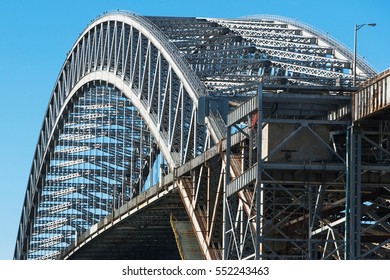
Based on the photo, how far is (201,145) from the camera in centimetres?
10469

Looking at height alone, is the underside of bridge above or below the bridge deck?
below

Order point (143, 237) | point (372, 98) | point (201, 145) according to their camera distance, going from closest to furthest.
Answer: point (372, 98)
point (201, 145)
point (143, 237)

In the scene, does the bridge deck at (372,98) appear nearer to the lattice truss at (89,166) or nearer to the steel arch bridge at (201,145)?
the steel arch bridge at (201,145)

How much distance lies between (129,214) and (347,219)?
56828 millimetres

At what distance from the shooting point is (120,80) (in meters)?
126

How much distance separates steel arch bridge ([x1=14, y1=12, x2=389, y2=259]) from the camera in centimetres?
6738

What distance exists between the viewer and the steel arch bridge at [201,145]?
67375 millimetres

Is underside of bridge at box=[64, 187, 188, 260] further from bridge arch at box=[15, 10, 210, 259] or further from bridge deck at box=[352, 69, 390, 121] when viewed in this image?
bridge deck at box=[352, 69, 390, 121]

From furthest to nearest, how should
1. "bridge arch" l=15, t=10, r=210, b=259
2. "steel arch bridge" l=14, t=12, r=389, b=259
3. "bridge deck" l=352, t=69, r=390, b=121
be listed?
"bridge arch" l=15, t=10, r=210, b=259 < "steel arch bridge" l=14, t=12, r=389, b=259 < "bridge deck" l=352, t=69, r=390, b=121

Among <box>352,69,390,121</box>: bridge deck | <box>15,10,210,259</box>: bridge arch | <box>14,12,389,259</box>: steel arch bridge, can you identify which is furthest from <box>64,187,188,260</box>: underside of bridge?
<box>352,69,390,121</box>: bridge deck

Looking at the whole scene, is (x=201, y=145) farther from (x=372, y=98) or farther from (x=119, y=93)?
(x=372, y=98)

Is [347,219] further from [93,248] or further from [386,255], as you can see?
[93,248]

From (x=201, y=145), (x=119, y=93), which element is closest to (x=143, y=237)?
(x=119, y=93)
